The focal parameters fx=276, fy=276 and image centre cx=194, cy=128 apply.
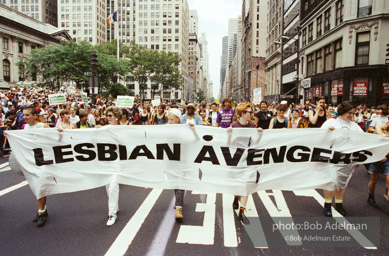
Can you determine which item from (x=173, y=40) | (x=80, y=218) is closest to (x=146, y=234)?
(x=80, y=218)

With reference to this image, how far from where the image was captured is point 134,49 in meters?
59.0

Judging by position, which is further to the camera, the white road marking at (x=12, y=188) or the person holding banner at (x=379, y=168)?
the white road marking at (x=12, y=188)

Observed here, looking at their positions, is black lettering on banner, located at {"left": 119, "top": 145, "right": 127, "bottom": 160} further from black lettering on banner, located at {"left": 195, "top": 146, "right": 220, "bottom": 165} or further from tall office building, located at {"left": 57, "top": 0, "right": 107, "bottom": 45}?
tall office building, located at {"left": 57, "top": 0, "right": 107, "bottom": 45}

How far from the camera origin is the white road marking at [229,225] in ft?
12.6

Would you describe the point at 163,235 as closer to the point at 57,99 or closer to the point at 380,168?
the point at 380,168

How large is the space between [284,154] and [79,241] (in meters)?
3.52

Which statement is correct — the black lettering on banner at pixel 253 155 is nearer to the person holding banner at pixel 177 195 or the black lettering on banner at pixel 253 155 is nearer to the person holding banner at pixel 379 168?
the person holding banner at pixel 177 195

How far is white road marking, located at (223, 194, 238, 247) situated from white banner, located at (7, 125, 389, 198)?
0.47 metres

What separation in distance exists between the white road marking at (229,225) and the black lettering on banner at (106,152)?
218 cm

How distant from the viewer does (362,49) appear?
25438 mm

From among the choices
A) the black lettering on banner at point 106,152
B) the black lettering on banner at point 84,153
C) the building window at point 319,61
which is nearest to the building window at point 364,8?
the building window at point 319,61

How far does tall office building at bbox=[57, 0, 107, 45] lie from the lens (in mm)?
100625

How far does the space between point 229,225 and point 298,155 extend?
1732mm

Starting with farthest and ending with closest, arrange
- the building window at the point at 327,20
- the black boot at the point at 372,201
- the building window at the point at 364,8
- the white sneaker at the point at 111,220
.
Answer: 1. the building window at the point at 327,20
2. the building window at the point at 364,8
3. the black boot at the point at 372,201
4. the white sneaker at the point at 111,220
